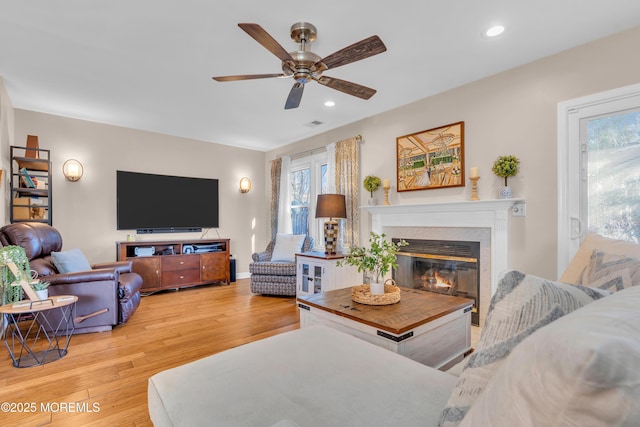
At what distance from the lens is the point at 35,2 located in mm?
2053

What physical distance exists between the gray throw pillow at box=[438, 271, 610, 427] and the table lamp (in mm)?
3377

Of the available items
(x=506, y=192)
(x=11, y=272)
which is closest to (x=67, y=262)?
(x=11, y=272)

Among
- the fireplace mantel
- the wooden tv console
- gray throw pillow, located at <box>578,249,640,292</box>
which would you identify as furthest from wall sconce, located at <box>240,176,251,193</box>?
gray throw pillow, located at <box>578,249,640,292</box>

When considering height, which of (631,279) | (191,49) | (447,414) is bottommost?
(447,414)

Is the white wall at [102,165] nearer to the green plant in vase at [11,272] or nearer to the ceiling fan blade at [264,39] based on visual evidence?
the green plant in vase at [11,272]

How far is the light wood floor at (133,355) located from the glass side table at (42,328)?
0.08 meters

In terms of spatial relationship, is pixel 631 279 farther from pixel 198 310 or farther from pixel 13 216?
pixel 13 216

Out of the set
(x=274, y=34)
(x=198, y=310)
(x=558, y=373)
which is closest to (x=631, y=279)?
(x=558, y=373)

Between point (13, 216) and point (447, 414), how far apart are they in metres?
4.80

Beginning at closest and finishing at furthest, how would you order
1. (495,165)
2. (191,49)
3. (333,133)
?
(191,49)
(495,165)
(333,133)

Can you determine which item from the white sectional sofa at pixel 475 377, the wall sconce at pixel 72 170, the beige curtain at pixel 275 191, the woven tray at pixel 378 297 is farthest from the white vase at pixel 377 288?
the wall sconce at pixel 72 170

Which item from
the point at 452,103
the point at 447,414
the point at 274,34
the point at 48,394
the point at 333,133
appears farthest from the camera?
the point at 333,133

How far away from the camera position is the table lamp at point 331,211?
163 inches

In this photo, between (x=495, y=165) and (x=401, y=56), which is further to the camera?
(x=495, y=165)
